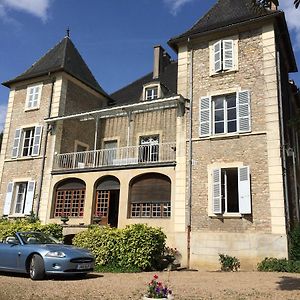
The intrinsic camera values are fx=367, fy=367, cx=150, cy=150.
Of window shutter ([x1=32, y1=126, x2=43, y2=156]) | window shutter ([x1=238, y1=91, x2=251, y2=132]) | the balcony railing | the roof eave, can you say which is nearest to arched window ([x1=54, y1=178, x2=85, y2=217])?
the balcony railing

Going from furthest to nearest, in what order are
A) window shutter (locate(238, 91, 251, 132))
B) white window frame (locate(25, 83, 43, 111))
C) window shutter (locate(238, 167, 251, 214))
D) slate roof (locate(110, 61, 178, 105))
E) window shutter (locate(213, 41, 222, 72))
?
slate roof (locate(110, 61, 178, 105)) < white window frame (locate(25, 83, 43, 111)) < window shutter (locate(213, 41, 222, 72)) < window shutter (locate(238, 91, 251, 132)) < window shutter (locate(238, 167, 251, 214))

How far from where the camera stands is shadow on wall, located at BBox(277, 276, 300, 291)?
7.80 m

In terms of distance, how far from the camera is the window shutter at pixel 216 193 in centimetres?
1327

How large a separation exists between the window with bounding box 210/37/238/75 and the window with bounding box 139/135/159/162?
4.48 metres

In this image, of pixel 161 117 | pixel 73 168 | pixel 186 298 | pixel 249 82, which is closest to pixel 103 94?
pixel 161 117

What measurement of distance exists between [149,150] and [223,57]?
18.2ft

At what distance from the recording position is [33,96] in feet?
64.5

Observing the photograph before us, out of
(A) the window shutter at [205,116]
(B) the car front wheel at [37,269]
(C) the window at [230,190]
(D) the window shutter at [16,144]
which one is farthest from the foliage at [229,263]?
(D) the window shutter at [16,144]

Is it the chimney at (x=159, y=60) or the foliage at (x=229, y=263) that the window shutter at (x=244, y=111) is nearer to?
the foliage at (x=229, y=263)

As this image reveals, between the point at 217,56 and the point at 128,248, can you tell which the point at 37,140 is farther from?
the point at 217,56

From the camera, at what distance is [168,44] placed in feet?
53.9

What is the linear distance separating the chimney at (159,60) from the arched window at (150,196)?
9.23 meters

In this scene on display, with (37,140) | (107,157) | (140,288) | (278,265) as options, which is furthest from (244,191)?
(37,140)

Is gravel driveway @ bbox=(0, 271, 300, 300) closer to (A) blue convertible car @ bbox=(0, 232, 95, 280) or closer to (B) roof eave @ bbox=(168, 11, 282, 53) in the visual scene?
(A) blue convertible car @ bbox=(0, 232, 95, 280)
